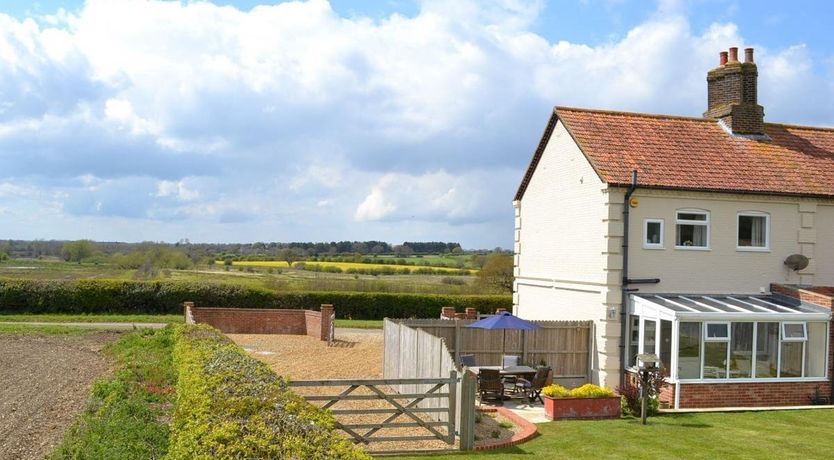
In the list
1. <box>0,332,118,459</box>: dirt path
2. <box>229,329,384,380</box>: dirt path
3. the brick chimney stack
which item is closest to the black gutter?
the brick chimney stack

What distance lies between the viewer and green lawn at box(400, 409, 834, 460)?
42.9ft

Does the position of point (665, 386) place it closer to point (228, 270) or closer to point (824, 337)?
point (824, 337)

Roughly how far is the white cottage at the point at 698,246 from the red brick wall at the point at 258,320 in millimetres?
15135

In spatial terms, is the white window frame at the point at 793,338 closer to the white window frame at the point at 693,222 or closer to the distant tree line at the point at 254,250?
the white window frame at the point at 693,222

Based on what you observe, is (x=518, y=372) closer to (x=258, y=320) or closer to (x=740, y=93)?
(x=740, y=93)

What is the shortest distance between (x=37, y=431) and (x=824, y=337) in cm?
1865

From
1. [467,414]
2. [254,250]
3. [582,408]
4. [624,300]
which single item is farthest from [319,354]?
[254,250]

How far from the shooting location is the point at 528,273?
25219mm

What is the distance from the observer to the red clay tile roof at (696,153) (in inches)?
814

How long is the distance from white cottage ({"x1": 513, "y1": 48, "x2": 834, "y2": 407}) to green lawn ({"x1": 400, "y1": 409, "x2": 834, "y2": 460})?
2032 millimetres

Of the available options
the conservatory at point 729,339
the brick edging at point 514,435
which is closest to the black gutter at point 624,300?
the conservatory at point 729,339

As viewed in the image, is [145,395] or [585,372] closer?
[145,395]

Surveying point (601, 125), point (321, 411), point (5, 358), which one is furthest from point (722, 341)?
point (5, 358)

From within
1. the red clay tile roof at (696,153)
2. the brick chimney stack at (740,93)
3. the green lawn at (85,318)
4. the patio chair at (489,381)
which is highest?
the brick chimney stack at (740,93)
